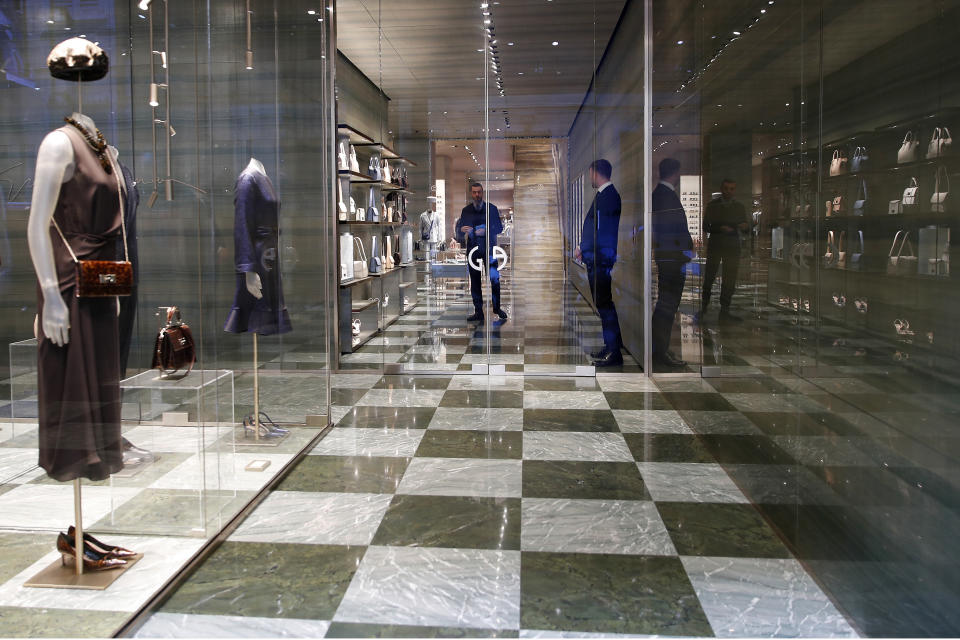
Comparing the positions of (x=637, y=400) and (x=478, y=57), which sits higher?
(x=478, y=57)

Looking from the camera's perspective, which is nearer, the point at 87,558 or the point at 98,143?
the point at 98,143

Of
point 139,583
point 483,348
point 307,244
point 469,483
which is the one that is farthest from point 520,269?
point 139,583

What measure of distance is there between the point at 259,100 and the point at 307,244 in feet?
3.14

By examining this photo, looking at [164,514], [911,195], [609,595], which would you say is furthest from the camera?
[164,514]

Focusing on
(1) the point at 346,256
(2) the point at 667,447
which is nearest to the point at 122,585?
(2) the point at 667,447

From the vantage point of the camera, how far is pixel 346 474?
3639mm

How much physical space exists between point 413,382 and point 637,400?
1.85 metres

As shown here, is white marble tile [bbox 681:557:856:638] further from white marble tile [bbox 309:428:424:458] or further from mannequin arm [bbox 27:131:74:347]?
mannequin arm [bbox 27:131:74:347]

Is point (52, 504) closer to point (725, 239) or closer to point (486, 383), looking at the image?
point (725, 239)

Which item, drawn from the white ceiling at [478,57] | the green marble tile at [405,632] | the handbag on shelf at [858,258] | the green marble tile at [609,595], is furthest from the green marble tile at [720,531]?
the white ceiling at [478,57]

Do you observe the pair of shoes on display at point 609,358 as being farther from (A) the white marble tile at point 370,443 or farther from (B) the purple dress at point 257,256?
(B) the purple dress at point 257,256

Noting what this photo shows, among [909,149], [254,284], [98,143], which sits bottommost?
[254,284]

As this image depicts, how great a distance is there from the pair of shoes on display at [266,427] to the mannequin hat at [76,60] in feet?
5.93

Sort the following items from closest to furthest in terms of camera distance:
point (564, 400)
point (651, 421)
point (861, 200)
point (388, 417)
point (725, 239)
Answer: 1. point (861, 200)
2. point (725, 239)
3. point (651, 421)
4. point (388, 417)
5. point (564, 400)
